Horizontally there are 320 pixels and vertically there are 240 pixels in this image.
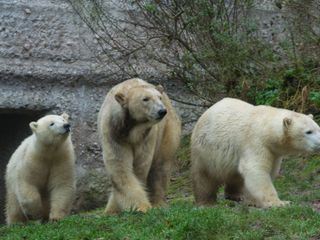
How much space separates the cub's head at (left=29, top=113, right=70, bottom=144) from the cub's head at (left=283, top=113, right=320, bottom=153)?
7.93 feet

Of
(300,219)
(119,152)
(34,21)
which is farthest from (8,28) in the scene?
(300,219)

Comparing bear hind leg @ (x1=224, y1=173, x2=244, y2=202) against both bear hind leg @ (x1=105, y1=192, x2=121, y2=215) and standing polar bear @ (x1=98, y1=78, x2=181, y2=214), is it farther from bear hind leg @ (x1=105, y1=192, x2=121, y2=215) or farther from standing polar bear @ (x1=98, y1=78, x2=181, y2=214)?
bear hind leg @ (x1=105, y1=192, x2=121, y2=215)

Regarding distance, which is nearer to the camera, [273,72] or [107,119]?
[107,119]

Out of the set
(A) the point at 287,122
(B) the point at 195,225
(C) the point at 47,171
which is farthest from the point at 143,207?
(A) the point at 287,122

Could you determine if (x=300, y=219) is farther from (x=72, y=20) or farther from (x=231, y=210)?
(x=72, y=20)

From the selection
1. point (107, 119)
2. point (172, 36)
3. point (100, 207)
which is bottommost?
point (100, 207)

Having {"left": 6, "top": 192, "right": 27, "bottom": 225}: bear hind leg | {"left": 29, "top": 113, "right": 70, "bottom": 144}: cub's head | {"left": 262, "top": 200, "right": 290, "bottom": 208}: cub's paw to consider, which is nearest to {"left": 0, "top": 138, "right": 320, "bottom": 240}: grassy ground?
{"left": 262, "top": 200, "right": 290, "bottom": 208}: cub's paw

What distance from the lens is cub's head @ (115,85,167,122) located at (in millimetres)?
8531

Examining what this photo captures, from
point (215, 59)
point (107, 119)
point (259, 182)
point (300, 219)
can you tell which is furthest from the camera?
point (215, 59)

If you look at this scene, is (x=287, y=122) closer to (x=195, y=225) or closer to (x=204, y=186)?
(x=204, y=186)

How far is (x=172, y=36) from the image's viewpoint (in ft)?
40.3

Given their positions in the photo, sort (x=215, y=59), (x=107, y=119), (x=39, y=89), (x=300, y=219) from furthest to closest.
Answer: (x=39, y=89)
(x=215, y=59)
(x=107, y=119)
(x=300, y=219)

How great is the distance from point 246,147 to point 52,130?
7.14 ft

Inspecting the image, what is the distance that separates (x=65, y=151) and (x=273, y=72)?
4084mm
